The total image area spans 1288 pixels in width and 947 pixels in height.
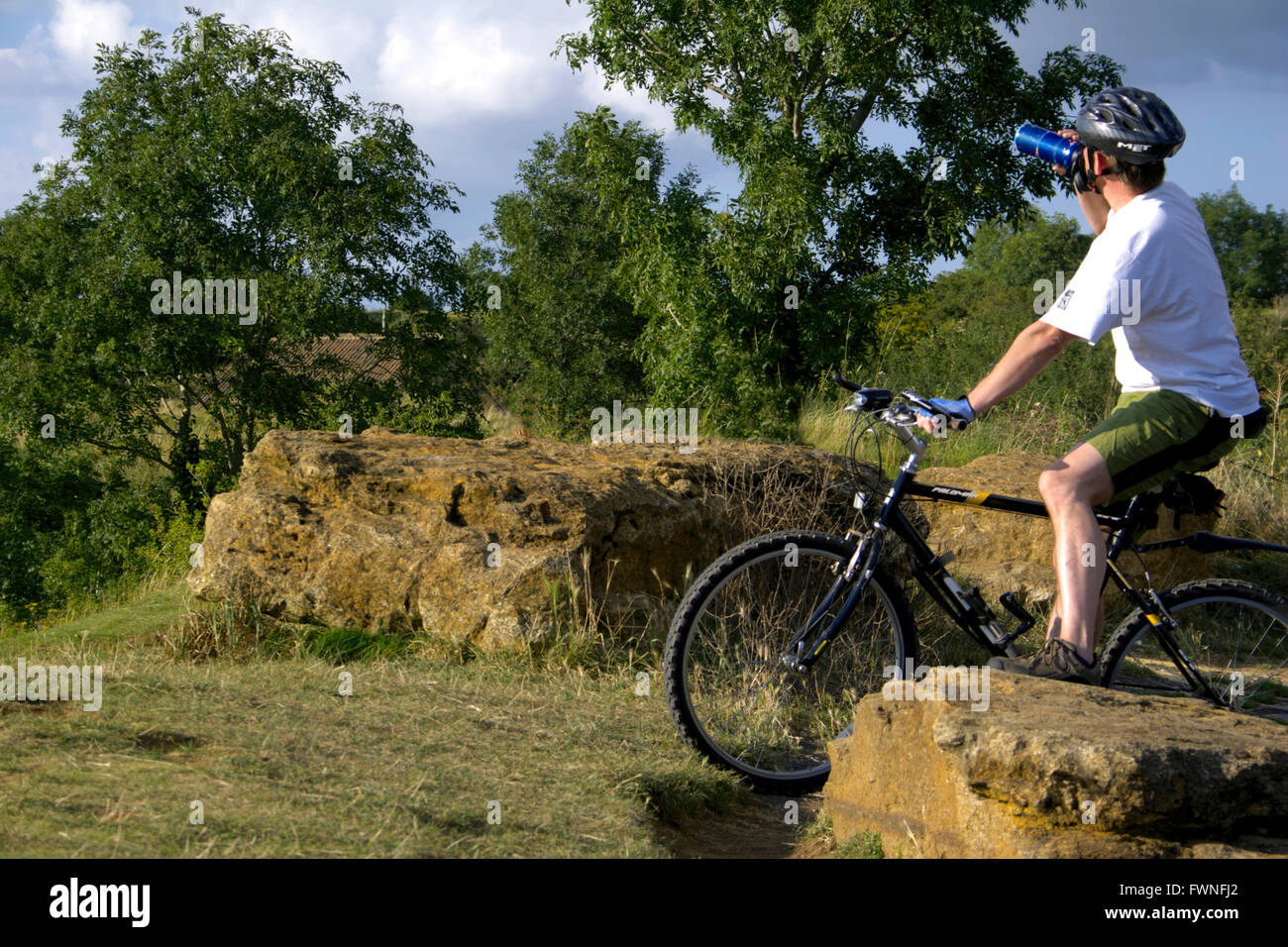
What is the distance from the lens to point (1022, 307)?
22.7m

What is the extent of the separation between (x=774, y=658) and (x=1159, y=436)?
1.75 m

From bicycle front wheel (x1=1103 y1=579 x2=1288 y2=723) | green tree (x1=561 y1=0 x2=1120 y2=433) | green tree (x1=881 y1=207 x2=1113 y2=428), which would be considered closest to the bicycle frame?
bicycle front wheel (x1=1103 y1=579 x2=1288 y2=723)

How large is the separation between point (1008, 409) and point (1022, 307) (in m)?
10.8

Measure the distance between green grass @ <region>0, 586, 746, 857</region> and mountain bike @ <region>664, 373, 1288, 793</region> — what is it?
292 mm

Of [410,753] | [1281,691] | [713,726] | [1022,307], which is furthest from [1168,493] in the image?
[1022,307]

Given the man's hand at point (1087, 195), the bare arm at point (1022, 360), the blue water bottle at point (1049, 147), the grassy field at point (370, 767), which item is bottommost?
the grassy field at point (370, 767)

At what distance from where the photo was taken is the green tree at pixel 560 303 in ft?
119

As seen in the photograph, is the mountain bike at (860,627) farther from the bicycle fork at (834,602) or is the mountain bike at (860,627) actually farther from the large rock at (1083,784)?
the large rock at (1083,784)

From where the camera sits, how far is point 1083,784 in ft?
8.73

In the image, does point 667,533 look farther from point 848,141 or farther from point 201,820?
point 848,141

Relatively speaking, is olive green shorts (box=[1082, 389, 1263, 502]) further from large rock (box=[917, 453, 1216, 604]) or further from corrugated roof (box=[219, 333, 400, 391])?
corrugated roof (box=[219, 333, 400, 391])

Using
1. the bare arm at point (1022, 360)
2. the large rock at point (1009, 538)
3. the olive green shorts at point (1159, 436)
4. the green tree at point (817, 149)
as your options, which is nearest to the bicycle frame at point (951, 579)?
the olive green shorts at point (1159, 436)

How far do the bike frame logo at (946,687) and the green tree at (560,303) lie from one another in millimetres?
30156

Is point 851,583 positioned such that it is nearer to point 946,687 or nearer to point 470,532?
point 946,687
